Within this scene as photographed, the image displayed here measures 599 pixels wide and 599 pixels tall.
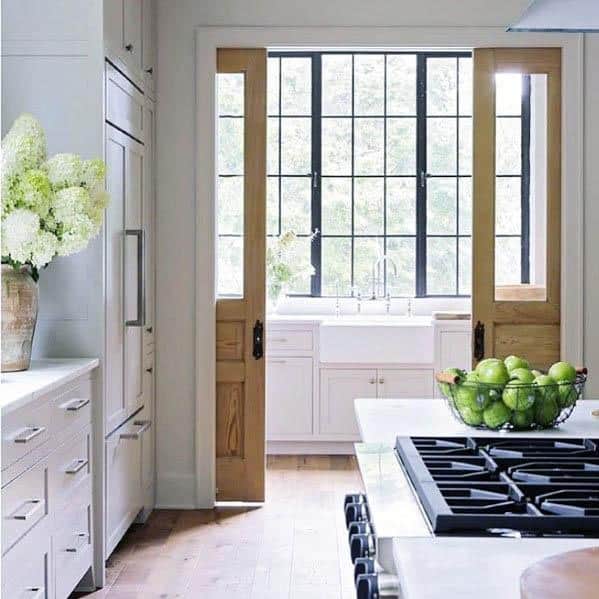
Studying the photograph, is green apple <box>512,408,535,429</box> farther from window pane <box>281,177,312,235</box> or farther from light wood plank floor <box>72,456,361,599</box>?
window pane <box>281,177,312,235</box>

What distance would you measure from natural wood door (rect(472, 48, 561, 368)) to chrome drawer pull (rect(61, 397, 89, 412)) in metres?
2.18

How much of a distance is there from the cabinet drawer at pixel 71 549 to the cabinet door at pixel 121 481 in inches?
10.3

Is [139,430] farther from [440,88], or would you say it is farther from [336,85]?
[440,88]

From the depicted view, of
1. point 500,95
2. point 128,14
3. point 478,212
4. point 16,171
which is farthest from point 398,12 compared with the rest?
point 16,171

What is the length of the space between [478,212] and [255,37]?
55.0 inches

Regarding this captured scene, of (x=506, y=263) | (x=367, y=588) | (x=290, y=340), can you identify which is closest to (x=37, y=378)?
(x=367, y=588)

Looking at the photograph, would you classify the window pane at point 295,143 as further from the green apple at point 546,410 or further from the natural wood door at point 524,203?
the green apple at point 546,410

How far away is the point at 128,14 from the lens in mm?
3928

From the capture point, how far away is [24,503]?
8.58 feet

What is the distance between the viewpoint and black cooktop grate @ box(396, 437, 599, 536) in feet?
3.85

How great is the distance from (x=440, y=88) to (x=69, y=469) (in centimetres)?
450

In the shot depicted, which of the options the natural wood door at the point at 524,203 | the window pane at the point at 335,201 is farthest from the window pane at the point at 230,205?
the window pane at the point at 335,201

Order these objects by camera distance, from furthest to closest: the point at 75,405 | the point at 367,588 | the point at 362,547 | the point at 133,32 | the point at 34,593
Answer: the point at 133,32 → the point at 75,405 → the point at 34,593 → the point at 362,547 → the point at 367,588

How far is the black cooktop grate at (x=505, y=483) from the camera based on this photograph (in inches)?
46.2
